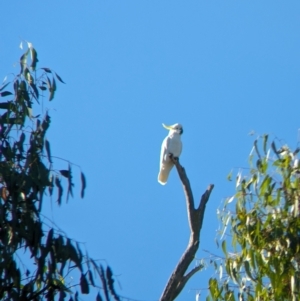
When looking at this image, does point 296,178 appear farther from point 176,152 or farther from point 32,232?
point 176,152

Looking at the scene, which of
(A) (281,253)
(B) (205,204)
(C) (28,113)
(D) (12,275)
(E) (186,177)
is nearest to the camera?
(D) (12,275)

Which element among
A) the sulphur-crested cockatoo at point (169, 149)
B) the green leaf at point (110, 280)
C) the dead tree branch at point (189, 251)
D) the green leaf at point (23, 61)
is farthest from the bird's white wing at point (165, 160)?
the green leaf at point (110, 280)

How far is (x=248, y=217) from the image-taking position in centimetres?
345

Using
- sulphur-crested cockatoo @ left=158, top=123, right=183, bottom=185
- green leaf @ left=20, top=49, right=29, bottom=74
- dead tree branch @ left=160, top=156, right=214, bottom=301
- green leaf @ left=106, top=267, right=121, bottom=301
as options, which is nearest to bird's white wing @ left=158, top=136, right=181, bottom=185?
sulphur-crested cockatoo @ left=158, top=123, right=183, bottom=185

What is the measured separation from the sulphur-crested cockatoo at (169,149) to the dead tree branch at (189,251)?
2.42 meters

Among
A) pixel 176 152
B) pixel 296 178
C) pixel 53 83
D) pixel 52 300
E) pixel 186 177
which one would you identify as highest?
pixel 176 152

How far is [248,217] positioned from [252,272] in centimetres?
23

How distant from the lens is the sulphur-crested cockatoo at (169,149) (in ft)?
21.8

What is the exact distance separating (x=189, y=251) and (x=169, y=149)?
2798 millimetres

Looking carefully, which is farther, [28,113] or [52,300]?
[28,113]

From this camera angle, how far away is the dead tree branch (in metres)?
3.81

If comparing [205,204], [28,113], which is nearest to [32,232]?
[28,113]

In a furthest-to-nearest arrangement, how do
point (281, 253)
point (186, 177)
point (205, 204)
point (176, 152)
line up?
1. point (176, 152)
2. point (186, 177)
3. point (205, 204)
4. point (281, 253)

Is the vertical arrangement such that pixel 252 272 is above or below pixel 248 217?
below
